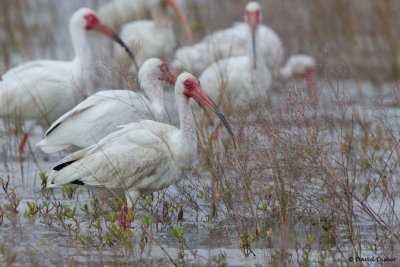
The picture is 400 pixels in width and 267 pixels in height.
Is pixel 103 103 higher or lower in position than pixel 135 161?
higher

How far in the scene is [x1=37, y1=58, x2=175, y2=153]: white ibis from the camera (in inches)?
313

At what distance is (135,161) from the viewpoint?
6828mm

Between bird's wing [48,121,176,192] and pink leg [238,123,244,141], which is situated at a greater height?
pink leg [238,123,244,141]

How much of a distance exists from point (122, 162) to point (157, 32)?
6931 millimetres

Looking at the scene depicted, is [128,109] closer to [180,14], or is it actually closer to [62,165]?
[62,165]

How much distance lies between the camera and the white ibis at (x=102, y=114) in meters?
7.96

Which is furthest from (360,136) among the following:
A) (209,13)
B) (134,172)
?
(209,13)

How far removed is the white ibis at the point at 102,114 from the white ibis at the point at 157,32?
4.99 meters

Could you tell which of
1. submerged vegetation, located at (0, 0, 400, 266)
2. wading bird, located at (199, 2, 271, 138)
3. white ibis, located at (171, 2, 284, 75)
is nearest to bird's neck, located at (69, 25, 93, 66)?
wading bird, located at (199, 2, 271, 138)

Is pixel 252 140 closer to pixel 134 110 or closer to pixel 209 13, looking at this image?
pixel 134 110

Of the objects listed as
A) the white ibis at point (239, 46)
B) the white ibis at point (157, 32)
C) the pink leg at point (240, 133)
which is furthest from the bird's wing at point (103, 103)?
the white ibis at point (157, 32)

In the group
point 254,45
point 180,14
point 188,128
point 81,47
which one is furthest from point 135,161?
point 180,14

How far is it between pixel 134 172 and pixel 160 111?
4.00ft

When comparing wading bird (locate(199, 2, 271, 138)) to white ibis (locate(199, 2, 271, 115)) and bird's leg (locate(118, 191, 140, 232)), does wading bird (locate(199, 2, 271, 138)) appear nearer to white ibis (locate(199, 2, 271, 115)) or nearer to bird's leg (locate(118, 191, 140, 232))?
white ibis (locate(199, 2, 271, 115))
